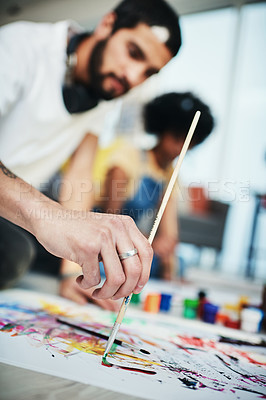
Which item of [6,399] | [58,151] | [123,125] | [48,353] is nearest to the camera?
[6,399]

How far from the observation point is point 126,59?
101 cm

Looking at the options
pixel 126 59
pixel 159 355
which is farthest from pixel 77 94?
pixel 159 355

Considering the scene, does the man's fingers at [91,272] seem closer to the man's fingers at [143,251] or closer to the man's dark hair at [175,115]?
the man's fingers at [143,251]

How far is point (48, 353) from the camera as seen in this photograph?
438mm

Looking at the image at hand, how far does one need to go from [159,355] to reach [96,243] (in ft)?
0.75

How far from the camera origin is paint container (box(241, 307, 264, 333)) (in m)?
0.79

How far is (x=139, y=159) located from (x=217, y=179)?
1769mm

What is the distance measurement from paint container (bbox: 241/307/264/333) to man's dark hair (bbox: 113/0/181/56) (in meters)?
0.77

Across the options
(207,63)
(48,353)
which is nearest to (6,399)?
(48,353)

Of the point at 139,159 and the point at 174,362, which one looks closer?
the point at 174,362

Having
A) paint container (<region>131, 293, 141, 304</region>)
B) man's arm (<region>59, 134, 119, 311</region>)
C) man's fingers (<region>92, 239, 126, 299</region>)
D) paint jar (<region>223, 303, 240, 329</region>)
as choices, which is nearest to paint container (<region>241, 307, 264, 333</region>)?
paint jar (<region>223, 303, 240, 329</region>)

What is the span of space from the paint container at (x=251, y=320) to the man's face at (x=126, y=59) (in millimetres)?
755

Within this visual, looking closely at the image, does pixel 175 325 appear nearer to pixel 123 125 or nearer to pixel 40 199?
pixel 40 199

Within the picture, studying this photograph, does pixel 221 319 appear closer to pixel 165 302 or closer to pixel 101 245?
pixel 165 302
